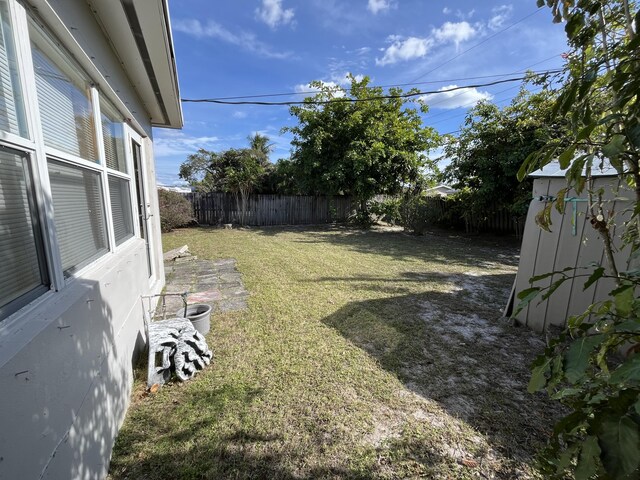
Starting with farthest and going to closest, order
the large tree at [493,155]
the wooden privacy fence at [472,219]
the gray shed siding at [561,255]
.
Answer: the wooden privacy fence at [472,219] < the large tree at [493,155] < the gray shed siding at [561,255]

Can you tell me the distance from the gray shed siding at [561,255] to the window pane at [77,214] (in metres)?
3.43

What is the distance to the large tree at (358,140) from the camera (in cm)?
1122

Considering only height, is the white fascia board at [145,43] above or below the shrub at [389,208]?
above

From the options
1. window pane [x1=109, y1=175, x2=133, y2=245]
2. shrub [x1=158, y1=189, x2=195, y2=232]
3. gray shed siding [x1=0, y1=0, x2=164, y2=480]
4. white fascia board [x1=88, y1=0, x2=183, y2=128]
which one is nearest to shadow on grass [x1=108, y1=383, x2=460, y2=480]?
gray shed siding [x1=0, y1=0, x2=164, y2=480]

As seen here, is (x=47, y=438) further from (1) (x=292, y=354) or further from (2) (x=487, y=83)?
(2) (x=487, y=83)

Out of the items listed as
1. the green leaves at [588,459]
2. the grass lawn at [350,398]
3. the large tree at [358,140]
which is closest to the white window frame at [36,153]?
the grass lawn at [350,398]

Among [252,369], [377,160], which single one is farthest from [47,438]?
[377,160]

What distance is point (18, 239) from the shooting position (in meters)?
1.17

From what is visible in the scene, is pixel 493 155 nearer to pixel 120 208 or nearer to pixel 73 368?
pixel 120 208

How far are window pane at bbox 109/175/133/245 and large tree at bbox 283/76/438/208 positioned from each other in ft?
27.9

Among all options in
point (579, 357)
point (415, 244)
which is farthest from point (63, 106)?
point (415, 244)

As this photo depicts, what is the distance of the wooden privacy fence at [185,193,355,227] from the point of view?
12.0m

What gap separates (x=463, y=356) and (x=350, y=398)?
1.29m

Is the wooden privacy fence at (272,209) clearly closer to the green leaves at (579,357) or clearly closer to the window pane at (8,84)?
the window pane at (8,84)
